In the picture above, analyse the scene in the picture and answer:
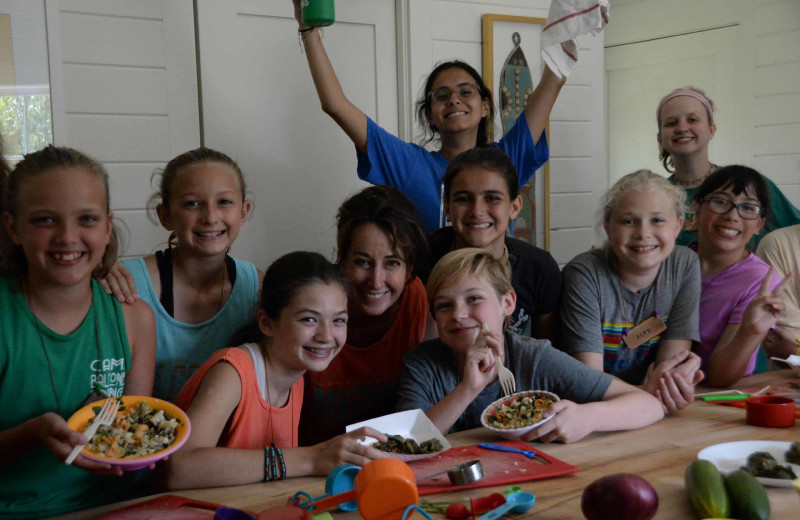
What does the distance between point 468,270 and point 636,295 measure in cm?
63

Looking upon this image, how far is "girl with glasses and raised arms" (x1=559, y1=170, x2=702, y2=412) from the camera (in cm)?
206

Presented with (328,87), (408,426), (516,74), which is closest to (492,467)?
(408,426)

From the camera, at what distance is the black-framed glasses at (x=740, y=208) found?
227 centimetres

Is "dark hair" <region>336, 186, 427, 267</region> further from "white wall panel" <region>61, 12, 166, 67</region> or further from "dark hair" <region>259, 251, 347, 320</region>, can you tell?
"white wall panel" <region>61, 12, 166, 67</region>

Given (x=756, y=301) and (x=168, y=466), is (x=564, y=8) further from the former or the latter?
(x=168, y=466)

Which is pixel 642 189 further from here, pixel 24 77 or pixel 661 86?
pixel 661 86

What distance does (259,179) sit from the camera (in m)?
3.07

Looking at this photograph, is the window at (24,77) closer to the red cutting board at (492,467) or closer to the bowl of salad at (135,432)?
the bowl of salad at (135,432)

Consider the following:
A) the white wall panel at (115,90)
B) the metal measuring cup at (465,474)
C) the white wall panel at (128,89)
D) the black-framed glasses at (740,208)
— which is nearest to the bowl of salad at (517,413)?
the metal measuring cup at (465,474)

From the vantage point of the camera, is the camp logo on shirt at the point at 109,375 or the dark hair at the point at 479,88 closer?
the camp logo on shirt at the point at 109,375

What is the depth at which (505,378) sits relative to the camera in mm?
1700

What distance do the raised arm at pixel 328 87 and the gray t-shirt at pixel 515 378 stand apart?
1.09 meters

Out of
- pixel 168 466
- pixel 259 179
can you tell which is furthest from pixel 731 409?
pixel 259 179

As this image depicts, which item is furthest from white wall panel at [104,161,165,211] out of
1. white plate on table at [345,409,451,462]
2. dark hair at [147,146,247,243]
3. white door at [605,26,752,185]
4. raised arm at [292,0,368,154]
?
white door at [605,26,752,185]
